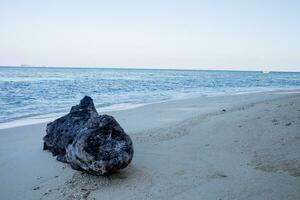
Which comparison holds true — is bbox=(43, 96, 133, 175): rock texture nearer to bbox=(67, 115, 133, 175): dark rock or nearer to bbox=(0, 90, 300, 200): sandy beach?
bbox=(67, 115, 133, 175): dark rock

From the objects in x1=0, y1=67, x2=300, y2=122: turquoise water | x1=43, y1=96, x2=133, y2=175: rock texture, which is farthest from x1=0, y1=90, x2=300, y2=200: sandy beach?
x1=0, y1=67, x2=300, y2=122: turquoise water

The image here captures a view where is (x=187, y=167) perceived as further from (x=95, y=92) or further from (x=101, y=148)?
(x=95, y=92)

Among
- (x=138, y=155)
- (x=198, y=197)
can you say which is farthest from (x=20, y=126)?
(x=198, y=197)

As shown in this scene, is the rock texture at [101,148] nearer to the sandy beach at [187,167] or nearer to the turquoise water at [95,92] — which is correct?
the sandy beach at [187,167]

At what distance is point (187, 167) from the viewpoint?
220 inches

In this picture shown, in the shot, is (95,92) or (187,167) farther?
(95,92)

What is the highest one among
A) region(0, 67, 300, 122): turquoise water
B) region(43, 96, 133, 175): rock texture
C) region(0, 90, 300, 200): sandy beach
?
region(43, 96, 133, 175): rock texture

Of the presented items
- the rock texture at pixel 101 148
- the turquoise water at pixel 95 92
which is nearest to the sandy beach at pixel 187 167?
the rock texture at pixel 101 148

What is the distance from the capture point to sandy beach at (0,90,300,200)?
4.52 m

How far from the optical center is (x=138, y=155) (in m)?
6.60

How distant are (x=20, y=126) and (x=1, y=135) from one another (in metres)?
1.55

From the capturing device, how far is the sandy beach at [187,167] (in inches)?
178

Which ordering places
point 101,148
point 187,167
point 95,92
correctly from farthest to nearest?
point 95,92 → point 187,167 → point 101,148

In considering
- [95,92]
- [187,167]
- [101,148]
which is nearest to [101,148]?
[101,148]
